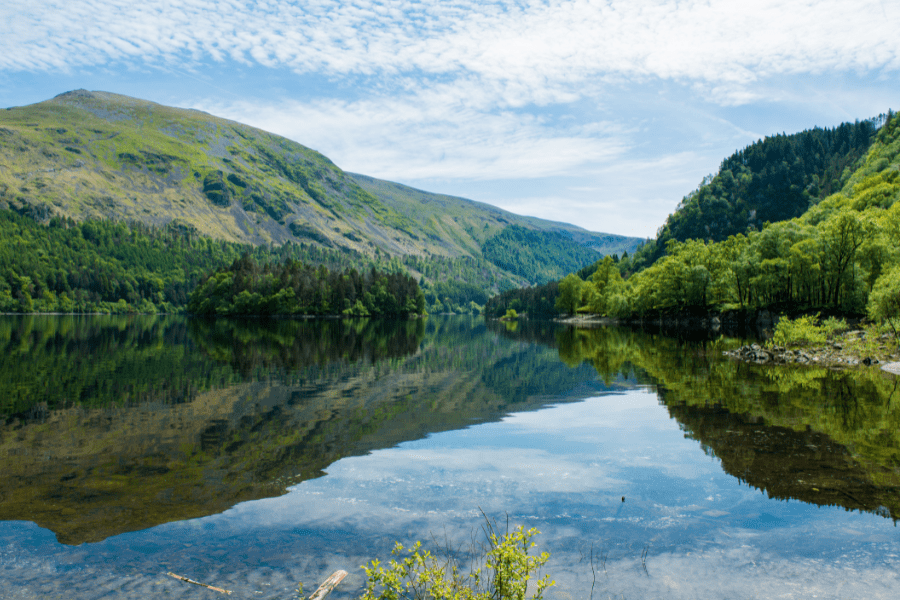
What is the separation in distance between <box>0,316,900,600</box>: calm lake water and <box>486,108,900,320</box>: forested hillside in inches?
1479

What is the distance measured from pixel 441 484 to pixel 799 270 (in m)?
82.1

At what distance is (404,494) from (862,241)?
7803cm

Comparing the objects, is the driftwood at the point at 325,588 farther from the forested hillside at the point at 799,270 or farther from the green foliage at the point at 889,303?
the forested hillside at the point at 799,270

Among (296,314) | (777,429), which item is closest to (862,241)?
(777,429)

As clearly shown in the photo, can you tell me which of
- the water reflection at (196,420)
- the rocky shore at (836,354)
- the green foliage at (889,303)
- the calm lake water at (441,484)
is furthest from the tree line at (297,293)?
the green foliage at (889,303)

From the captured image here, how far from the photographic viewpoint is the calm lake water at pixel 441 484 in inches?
377

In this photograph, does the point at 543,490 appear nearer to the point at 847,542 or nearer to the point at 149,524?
the point at 847,542

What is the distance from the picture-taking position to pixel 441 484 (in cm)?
1439

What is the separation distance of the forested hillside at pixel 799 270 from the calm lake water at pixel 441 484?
37560 millimetres

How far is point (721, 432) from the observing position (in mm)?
19672

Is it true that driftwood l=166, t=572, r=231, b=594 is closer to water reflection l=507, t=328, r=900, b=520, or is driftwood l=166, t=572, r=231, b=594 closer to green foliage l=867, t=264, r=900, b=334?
water reflection l=507, t=328, r=900, b=520

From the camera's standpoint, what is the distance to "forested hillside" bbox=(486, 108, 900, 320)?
68562mm

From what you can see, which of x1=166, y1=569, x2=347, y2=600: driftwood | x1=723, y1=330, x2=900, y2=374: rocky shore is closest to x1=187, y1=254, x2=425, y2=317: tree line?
x1=723, y1=330, x2=900, y2=374: rocky shore

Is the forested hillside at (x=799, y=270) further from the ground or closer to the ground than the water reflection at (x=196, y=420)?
further from the ground
